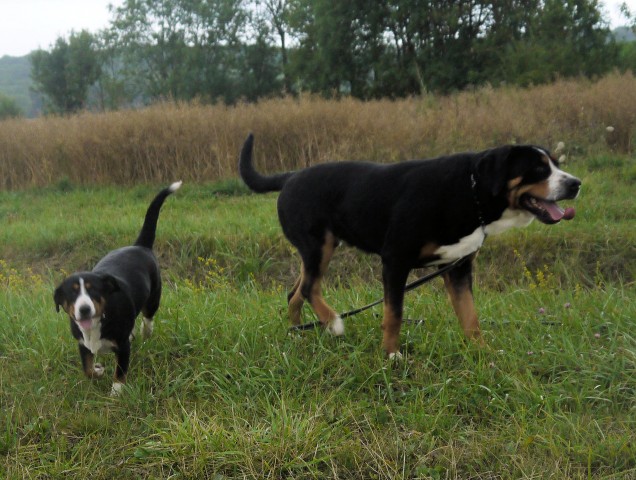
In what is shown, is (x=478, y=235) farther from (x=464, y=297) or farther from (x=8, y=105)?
(x=8, y=105)

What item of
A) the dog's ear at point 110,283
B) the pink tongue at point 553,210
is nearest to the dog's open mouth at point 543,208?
the pink tongue at point 553,210

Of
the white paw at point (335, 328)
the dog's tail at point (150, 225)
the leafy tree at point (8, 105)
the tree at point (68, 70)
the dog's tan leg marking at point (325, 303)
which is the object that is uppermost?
the tree at point (68, 70)

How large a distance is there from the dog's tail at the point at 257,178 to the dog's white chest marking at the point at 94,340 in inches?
61.1

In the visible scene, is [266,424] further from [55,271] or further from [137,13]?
[137,13]

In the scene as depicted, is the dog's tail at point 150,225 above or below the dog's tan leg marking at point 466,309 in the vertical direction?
above

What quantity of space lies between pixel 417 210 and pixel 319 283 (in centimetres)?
89

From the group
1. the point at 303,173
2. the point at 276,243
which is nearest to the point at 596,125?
the point at 276,243

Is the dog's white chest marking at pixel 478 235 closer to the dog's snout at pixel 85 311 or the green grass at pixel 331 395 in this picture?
the green grass at pixel 331 395

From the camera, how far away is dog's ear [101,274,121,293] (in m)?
3.80

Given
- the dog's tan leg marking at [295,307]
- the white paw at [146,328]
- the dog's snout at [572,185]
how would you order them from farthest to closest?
the white paw at [146,328], the dog's tan leg marking at [295,307], the dog's snout at [572,185]

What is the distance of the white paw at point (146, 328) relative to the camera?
4.54 m

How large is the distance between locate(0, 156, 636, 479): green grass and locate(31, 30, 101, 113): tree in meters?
45.8

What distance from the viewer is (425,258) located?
3.78 m

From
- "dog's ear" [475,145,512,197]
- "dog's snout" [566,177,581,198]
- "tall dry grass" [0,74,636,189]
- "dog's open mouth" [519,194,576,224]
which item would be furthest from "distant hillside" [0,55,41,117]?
"dog's snout" [566,177,581,198]
